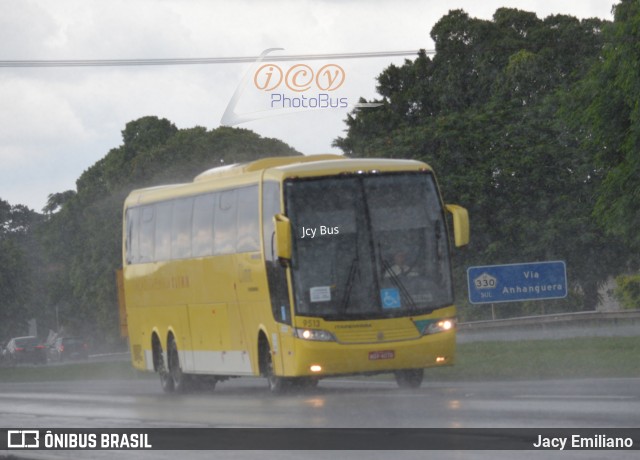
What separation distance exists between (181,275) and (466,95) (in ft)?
130

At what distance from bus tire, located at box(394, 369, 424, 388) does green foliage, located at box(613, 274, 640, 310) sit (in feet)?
134

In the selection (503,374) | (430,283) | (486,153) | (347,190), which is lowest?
(503,374)

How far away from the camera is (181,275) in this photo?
27.2 meters

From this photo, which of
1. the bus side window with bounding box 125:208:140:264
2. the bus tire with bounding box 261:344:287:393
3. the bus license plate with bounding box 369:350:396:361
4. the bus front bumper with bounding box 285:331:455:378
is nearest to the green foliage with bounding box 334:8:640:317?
the bus side window with bounding box 125:208:140:264

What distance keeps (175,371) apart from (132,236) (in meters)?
3.56

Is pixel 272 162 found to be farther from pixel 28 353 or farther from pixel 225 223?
pixel 28 353

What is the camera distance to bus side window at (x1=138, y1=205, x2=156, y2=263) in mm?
29016

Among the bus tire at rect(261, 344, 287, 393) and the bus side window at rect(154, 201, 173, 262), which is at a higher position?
the bus side window at rect(154, 201, 173, 262)

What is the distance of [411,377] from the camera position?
23.3m

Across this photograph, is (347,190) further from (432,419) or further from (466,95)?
(466,95)

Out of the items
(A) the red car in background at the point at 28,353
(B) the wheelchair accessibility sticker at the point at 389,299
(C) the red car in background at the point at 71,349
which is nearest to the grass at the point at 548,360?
(B) the wheelchair accessibility sticker at the point at 389,299

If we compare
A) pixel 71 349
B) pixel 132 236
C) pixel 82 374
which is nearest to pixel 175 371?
pixel 132 236

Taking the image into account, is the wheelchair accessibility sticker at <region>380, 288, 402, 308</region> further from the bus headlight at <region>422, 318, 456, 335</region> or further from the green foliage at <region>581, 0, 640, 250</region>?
the green foliage at <region>581, 0, 640, 250</region>

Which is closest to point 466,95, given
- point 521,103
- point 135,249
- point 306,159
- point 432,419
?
point 521,103
